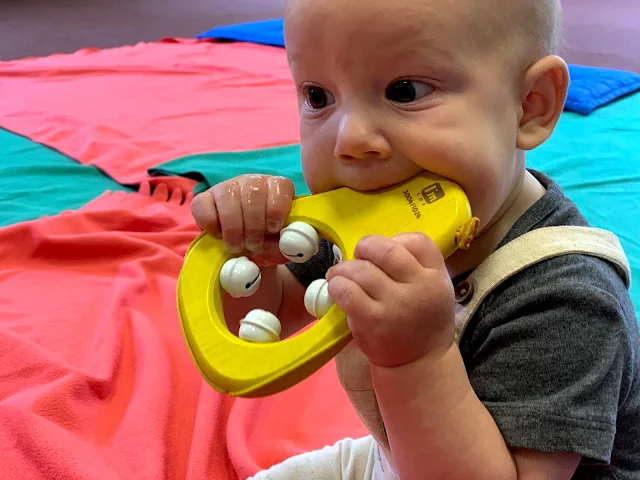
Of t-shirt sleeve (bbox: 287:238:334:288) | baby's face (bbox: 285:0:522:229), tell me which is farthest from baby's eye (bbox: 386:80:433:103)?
t-shirt sleeve (bbox: 287:238:334:288)

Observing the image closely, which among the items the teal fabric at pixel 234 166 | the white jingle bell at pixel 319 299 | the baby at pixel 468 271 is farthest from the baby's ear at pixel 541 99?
the teal fabric at pixel 234 166

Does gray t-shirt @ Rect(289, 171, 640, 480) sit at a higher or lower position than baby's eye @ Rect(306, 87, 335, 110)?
lower

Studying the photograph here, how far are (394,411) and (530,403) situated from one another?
95 mm

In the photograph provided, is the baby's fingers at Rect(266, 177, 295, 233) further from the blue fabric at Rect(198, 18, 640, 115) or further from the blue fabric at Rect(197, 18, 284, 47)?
the blue fabric at Rect(197, 18, 284, 47)

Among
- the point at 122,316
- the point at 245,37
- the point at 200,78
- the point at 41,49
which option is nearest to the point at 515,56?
the point at 122,316

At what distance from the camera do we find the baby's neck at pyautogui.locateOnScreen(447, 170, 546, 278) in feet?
1.82

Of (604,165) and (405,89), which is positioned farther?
(604,165)

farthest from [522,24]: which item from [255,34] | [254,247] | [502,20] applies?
[255,34]

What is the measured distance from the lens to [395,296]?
41 centimetres

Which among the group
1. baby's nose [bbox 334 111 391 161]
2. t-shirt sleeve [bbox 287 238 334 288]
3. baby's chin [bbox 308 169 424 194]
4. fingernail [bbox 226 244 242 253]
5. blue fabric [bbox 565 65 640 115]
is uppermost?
baby's nose [bbox 334 111 391 161]

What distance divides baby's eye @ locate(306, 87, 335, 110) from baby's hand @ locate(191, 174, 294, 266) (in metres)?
0.07

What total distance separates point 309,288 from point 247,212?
0.10 metres

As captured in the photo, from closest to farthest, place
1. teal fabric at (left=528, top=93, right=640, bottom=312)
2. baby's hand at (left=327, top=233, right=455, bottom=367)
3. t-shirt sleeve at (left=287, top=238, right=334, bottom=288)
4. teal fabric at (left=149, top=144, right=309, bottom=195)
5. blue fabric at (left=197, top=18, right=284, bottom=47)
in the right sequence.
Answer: baby's hand at (left=327, top=233, right=455, bottom=367), t-shirt sleeve at (left=287, top=238, right=334, bottom=288), teal fabric at (left=528, top=93, right=640, bottom=312), teal fabric at (left=149, top=144, right=309, bottom=195), blue fabric at (left=197, top=18, right=284, bottom=47)

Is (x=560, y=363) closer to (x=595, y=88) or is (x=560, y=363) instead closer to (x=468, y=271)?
(x=468, y=271)
